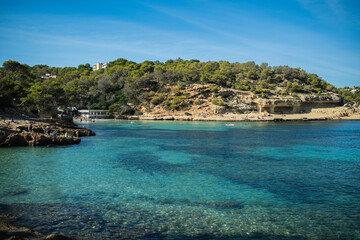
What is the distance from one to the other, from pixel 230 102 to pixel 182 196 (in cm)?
6661

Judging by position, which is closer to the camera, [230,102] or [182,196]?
[182,196]

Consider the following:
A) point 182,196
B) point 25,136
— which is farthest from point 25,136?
point 182,196

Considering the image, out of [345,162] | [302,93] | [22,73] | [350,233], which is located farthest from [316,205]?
[302,93]

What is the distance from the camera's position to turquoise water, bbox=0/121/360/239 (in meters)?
7.70

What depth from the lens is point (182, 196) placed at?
10.6 m

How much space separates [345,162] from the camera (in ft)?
58.5

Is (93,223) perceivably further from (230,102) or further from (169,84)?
(169,84)

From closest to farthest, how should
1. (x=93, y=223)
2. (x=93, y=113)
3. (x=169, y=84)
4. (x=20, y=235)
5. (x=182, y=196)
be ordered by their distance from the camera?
(x=20, y=235) < (x=93, y=223) < (x=182, y=196) < (x=93, y=113) < (x=169, y=84)

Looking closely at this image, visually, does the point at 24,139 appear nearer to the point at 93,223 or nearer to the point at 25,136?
the point at 25,136

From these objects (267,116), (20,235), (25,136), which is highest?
(267,116)

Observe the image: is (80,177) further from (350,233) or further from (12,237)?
(350,233)

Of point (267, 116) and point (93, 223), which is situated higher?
point (267, 116)

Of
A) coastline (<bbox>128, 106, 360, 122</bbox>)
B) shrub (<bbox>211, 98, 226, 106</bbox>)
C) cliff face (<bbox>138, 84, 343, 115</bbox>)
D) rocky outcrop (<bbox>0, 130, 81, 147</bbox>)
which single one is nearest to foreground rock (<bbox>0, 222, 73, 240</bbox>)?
rocky outcrop (<bbox>0, 130, 81, 147</bbox>)

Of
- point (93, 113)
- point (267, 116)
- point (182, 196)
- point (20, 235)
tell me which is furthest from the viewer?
point (93, 113)
